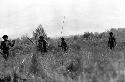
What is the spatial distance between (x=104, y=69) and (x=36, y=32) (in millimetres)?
34252

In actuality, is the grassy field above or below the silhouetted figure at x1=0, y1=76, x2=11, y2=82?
above

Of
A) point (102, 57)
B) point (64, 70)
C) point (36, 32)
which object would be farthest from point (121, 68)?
point (36, 32)

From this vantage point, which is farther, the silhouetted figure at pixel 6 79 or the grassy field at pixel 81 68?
the silhouetted figure at pixel 6 79

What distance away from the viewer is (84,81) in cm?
776

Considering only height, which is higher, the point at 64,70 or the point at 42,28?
the point at 42,28

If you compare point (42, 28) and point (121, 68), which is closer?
point (121, 68)

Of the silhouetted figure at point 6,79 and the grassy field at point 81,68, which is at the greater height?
the grassy field at point 81,68

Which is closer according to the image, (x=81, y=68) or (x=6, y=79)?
(x=81, y=68)

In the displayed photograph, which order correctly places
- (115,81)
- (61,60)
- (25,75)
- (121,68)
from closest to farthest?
1. (115,81)
2. (121,68)
3. (25,75)
4. (61,60)

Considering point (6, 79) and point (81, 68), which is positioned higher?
point (81, 68)

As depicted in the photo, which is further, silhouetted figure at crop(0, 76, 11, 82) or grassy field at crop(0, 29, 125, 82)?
silhouetted figure at crop(0, 76, 11, 82)

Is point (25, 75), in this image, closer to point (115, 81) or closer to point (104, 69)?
point (104, 69)

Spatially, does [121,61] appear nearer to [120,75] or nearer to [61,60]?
[120,75]

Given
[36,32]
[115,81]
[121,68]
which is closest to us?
[115,81]
